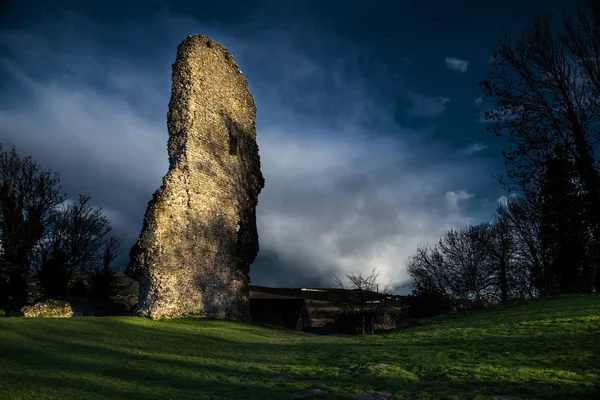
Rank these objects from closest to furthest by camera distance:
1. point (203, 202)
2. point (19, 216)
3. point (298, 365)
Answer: point (298, 365) < point (203, 202) < point (19, 216)

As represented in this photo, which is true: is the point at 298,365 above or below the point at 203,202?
below

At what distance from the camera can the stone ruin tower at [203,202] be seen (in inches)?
594

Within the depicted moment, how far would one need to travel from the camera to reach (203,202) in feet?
55.7

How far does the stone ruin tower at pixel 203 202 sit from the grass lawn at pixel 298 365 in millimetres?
5117

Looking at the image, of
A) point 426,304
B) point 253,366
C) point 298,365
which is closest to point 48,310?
point 253,366

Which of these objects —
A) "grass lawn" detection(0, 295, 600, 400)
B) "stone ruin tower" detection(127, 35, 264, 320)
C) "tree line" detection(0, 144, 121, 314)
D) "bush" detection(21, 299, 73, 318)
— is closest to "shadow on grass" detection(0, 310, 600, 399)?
"grass lawn" detection(0, 295, 600, 400)

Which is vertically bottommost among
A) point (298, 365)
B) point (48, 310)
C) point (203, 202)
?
point (298, 365)

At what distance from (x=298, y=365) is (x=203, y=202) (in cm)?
1107

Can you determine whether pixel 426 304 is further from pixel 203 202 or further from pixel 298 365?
pixel 298 365

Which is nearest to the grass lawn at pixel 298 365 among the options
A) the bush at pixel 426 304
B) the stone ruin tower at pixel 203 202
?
the stone ruin tower at pixel 203 202

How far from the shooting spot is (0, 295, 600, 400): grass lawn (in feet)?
16.1

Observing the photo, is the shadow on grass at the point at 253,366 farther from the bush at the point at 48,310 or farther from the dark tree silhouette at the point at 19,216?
the dark tree silhouette at the point at 19,216

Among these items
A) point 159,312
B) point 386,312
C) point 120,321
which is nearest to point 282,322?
point 386,312

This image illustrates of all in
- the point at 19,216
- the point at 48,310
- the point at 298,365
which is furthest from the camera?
the point at 19,216
